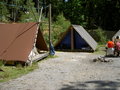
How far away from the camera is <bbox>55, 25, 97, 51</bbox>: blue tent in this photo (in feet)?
57.5

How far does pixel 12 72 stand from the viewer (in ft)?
30.7

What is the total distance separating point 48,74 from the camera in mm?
9172

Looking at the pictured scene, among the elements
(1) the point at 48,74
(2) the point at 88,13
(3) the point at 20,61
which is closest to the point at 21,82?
(1) the point at 48,74

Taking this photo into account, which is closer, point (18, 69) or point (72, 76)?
point (72, 76)

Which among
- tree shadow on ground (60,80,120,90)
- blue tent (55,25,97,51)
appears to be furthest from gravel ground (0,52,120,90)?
blue tent (55,25,97,51)

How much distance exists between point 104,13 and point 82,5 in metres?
6.25

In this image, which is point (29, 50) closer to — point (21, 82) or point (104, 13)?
point (21, 82)

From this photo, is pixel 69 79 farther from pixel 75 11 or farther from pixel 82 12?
pixel 75 11

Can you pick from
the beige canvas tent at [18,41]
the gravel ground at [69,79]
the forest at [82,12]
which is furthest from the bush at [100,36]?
the gravel ground at [69,79]

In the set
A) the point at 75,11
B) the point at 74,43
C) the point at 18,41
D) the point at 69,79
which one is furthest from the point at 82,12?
the point at 69,79

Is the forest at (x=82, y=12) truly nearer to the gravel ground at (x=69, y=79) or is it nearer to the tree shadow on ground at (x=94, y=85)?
the gravel ground at (x=69, y=79)

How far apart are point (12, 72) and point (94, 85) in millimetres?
3440

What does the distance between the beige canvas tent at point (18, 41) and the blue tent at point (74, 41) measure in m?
6.01

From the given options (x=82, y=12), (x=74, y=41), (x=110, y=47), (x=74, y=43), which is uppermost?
(x=82, y=12)
